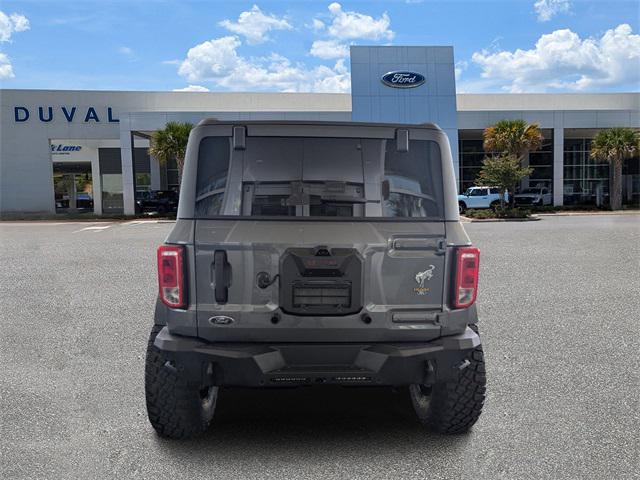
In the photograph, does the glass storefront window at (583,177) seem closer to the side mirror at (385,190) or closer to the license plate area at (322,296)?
the side mirror at (385,190)

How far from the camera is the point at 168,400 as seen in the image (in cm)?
362

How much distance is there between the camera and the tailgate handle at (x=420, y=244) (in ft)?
11.2

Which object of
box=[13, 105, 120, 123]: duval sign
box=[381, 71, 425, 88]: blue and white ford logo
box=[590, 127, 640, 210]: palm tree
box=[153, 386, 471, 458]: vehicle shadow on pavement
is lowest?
box=[153, 386, 471, 458]: vehicle shadow on pavement

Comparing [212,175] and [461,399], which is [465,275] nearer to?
[461,399]

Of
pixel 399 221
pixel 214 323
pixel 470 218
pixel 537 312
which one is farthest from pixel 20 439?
pixel 470 218

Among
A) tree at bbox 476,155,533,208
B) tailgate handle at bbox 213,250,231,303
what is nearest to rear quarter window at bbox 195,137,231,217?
tailgate handle at bbox 213,250,231,303

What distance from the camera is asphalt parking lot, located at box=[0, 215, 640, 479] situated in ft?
11.2

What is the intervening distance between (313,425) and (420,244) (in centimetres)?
155

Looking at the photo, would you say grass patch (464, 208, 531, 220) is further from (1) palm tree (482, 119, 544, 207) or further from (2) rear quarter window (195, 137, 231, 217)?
(2) rear quarter window (195, 137, 231, 217)

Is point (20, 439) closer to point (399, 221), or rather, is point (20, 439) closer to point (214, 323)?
point (214, 323)

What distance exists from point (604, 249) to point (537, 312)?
8.46 metres

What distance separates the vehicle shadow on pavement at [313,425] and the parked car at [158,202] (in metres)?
31.5

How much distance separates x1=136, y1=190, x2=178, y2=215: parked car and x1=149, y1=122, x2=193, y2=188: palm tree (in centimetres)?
336

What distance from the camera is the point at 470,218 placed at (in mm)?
30547
